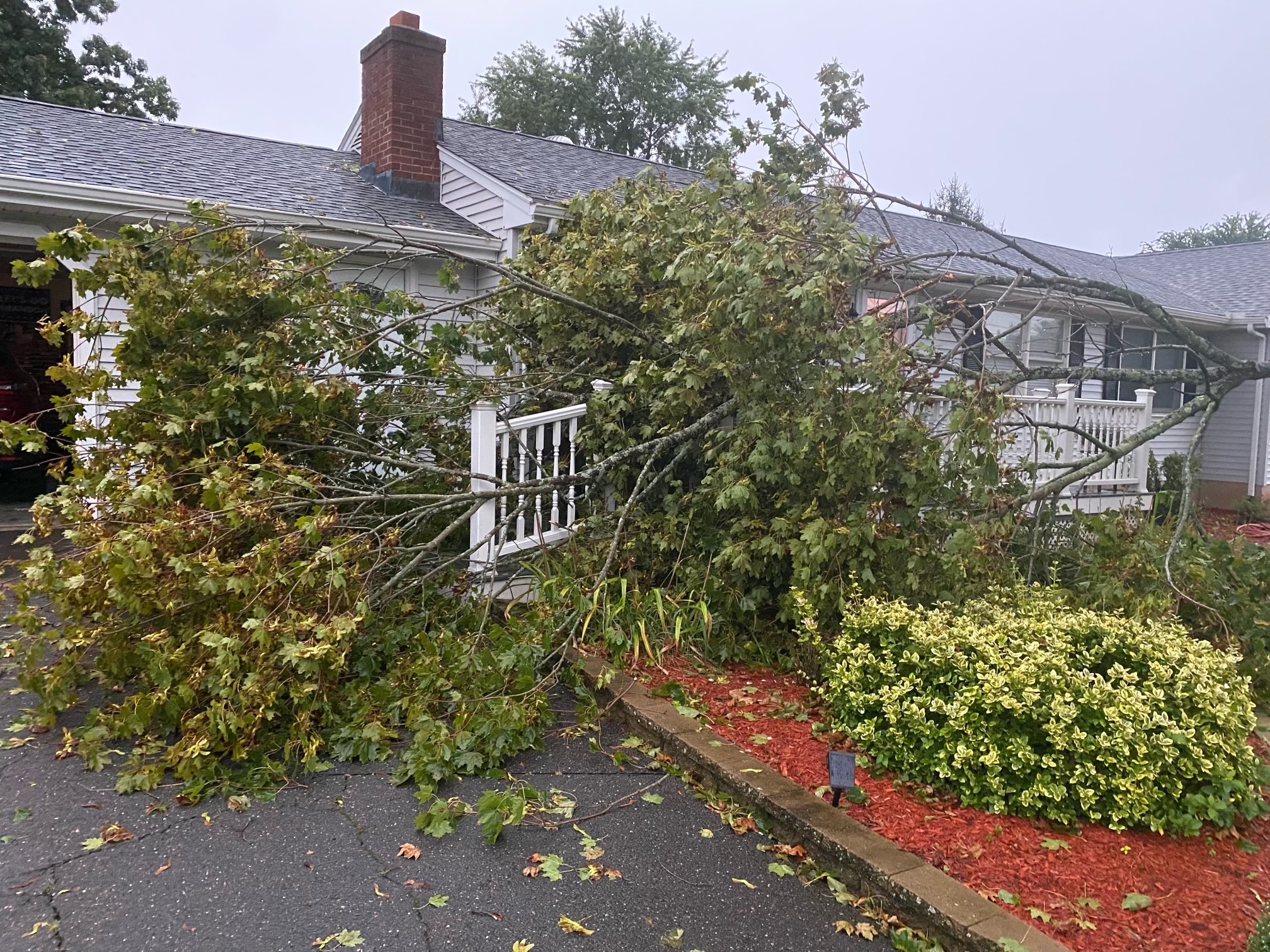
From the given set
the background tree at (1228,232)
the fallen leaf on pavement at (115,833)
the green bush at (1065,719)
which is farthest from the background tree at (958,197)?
the fallen leaf on pavement at (115,833)

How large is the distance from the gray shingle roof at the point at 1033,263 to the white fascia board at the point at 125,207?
7.68m

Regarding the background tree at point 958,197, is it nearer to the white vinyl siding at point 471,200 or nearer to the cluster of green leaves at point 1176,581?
the white vinyl siding at point 471,200

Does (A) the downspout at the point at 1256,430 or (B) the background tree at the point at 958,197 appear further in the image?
(B) the background tree at the point at 958,197

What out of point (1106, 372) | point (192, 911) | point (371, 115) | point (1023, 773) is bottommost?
point (192, 911)

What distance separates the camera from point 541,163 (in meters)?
11.4

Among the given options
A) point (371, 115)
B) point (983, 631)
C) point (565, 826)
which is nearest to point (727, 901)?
point (565, 826)

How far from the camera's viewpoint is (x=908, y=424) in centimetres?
484

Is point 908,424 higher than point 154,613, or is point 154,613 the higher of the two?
point 908,424

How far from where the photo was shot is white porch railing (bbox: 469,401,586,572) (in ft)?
19.2

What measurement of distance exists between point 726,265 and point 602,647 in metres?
2.30

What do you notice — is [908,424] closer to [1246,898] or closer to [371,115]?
[1246,898]

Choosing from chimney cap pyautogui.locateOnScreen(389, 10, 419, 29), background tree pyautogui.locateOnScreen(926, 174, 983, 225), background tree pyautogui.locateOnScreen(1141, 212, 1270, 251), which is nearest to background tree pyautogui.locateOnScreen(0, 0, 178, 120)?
chimney cap pyautogui.locateOnScreen(389, 10, 419, 29)

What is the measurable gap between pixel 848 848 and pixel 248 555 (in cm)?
298

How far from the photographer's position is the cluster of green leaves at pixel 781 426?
481cm
